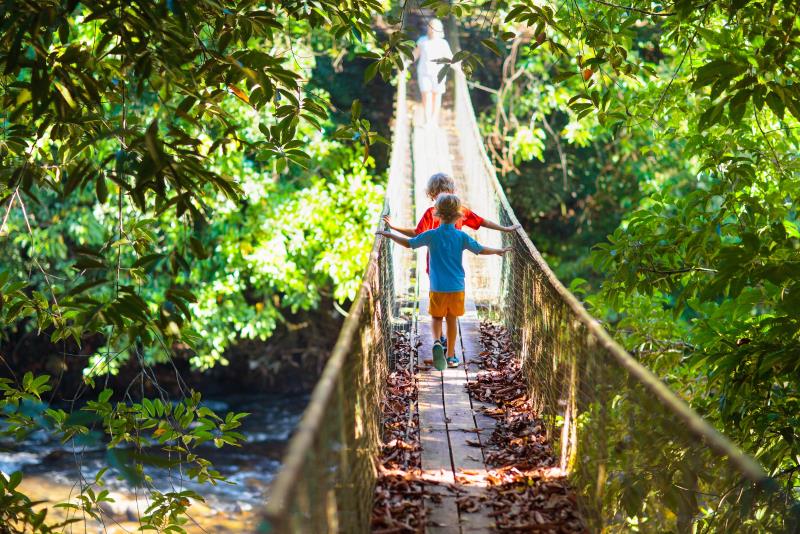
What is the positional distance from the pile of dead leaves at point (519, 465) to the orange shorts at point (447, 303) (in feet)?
1.00

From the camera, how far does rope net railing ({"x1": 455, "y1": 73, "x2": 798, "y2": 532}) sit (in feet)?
6.79

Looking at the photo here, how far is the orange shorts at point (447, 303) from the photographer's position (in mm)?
4121

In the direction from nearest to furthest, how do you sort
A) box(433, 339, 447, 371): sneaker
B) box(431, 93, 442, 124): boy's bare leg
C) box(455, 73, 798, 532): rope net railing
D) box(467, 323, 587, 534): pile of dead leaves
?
1. box(455, 73, 798, 532): rope net railing
2. box(467, 323, 587, 534): pile of dead leaves
3. box(433, 339, 447, 371): sneaker
4. box(431, 93, 442, 124): boy's bare leg

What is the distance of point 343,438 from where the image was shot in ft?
7.04

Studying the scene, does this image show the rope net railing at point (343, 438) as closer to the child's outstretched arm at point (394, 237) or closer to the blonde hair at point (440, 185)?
the child's outstretched arm at point (394, 237)

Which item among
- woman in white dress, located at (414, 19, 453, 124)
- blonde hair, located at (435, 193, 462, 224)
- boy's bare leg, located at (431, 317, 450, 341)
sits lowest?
boy's bare leg, located at (431, 317, 450, 341)

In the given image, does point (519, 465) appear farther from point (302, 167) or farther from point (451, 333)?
point (302, 167)

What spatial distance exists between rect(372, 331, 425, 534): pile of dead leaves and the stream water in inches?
203

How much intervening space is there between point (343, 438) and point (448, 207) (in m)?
2.07

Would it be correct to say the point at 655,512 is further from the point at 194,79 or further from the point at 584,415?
the point at 194,79

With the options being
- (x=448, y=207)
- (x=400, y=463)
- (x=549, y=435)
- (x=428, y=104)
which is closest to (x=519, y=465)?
(x=549, y=435)

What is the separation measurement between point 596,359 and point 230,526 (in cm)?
688

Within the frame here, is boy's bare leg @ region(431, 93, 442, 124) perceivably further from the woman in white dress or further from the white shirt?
the white shirt

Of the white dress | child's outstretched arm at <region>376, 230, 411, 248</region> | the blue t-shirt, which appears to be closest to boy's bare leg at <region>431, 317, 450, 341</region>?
the blue t-shirt
